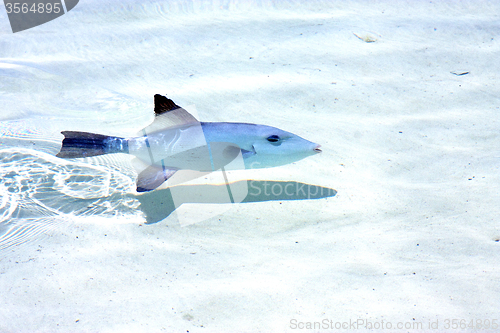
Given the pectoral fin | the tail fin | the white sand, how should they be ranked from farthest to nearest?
the tail fin
the pectoral fin
the white sand

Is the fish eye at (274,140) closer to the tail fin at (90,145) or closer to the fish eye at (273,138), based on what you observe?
the fish eye at (273,138)

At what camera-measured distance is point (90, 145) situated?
193cm

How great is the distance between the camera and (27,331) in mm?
1407

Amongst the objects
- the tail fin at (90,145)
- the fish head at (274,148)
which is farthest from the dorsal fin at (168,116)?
the fish head at (274,148)

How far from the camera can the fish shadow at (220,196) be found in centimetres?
200

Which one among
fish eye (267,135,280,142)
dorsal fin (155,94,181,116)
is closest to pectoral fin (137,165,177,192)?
dorsal fin (155,94,181,116)

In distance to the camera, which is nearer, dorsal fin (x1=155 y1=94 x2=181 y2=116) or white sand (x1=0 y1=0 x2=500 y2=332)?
white sand (x1=0 y1=0 x2=500 y2=332)

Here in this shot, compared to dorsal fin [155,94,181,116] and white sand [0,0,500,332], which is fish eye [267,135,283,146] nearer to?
white sand [0,0,500,332]

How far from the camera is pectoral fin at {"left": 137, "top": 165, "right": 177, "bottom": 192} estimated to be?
1.79m

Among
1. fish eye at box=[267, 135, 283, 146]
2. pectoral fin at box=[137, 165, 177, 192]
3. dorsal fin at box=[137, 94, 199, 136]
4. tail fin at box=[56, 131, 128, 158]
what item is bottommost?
pectoral fin at box=[137, 165, 177, 192]

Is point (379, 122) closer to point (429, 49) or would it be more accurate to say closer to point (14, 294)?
point (429, 49)

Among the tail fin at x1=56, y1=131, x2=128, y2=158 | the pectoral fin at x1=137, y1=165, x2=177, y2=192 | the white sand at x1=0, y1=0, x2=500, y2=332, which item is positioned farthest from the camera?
the tail fin at x1=56, y1=131, x2=128, y2=158

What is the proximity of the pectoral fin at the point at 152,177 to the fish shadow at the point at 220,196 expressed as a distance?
0.20m

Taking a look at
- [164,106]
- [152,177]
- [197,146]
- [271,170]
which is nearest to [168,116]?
[164,106]
